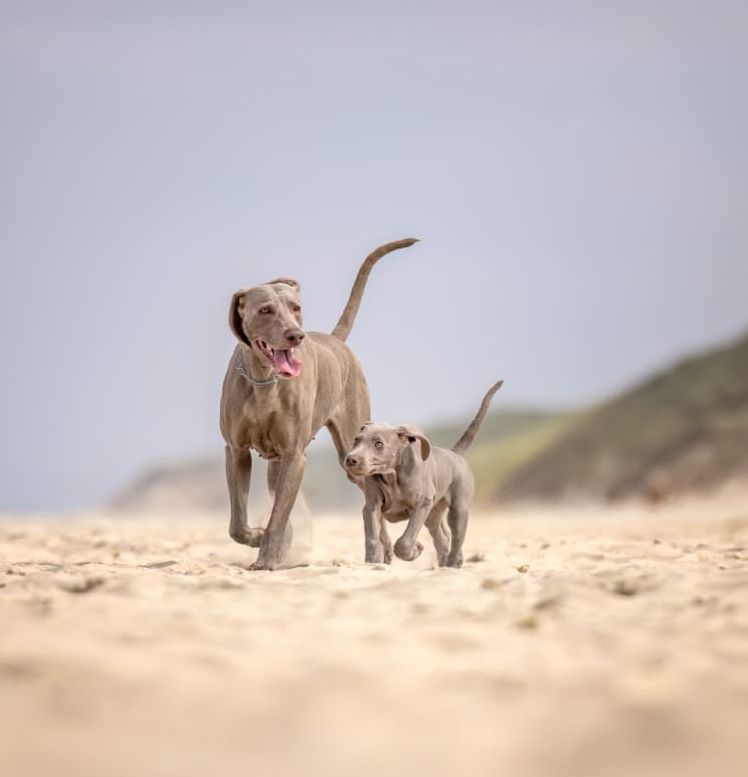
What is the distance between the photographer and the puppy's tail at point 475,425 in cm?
906

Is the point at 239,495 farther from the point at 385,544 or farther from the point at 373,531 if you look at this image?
the point at 385,544

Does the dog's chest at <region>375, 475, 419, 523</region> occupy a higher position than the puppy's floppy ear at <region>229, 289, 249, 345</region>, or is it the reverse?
the puppy's floppy ear at <region>229, 289, 249, 345</region>

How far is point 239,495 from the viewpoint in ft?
26.3

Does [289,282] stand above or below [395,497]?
above

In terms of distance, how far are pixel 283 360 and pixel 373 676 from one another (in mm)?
3660

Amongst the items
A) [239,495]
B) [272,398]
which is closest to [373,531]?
[239,495]

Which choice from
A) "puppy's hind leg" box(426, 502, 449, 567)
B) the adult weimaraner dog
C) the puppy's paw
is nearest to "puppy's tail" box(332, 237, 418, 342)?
the adult weimaraner dog

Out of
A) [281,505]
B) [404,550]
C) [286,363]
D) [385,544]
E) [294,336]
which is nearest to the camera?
[294,336]

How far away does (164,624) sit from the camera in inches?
184

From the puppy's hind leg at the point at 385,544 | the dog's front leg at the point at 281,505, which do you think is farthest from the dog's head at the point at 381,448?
the puppy's hind leg at the point at 385,544

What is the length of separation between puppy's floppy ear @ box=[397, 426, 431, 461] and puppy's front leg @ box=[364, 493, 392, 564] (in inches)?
20.0

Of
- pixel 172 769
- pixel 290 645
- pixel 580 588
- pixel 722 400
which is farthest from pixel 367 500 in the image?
pixel 722 400

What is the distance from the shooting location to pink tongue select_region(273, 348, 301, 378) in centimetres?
736

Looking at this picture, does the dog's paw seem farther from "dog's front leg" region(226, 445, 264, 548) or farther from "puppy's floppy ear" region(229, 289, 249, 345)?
"puppy's floppy ear" region(229, 289, 249, 345)
